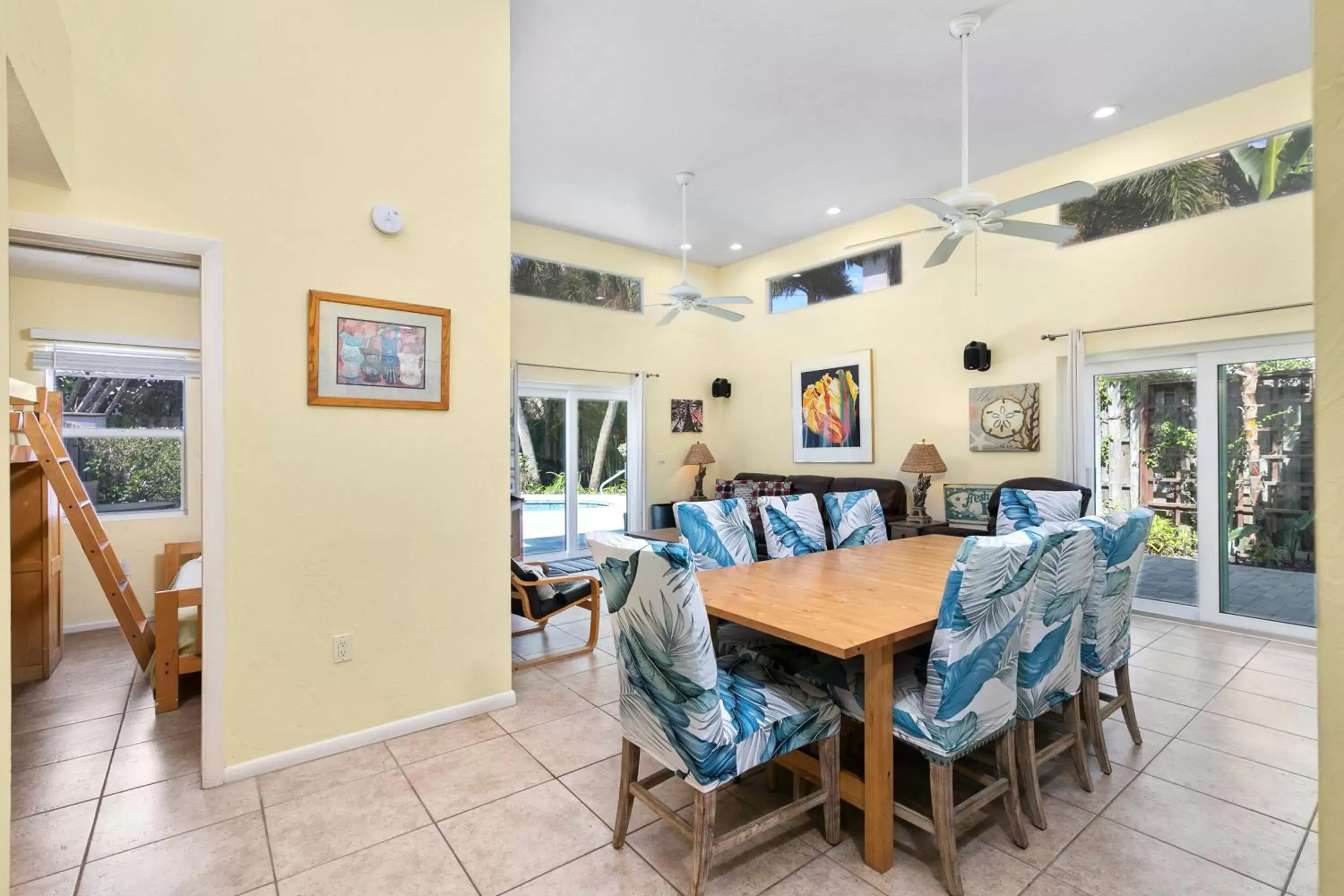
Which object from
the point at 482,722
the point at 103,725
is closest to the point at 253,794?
the point at 482,722

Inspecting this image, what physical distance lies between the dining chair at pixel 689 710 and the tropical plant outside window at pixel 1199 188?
4.43 metres

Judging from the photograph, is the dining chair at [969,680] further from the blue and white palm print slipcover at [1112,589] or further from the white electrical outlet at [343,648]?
the white electrical outlet at [343,648]

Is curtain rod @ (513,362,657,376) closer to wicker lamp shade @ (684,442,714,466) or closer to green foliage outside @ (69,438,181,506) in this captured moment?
wicker lamp shade @ (684,442,714,466)

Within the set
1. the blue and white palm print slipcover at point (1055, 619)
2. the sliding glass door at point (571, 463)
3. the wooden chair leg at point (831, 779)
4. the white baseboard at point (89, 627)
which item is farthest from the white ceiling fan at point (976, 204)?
the white baseboard at point (89, 627)

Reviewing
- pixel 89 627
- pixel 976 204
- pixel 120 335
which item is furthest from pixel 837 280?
pixel 89 627

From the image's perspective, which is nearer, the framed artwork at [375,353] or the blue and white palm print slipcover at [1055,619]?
the blue and white palm print slipcover at [1055,619]

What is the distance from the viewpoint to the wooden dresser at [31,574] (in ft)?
10.9

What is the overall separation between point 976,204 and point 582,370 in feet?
14.1

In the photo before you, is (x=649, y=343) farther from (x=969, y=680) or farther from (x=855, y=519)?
(x=969, y=680)

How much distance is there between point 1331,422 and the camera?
0.55m

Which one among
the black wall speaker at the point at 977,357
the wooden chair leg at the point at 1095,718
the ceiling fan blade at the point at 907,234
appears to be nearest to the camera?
the wooden chair leg at the point at 1095,718

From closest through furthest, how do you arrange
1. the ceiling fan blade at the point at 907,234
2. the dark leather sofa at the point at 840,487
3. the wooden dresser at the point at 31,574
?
the wooden dresser at the point at 31,574
the ceiling fan blade at the point at 907,234
the dark leather sofa at the point at 840,487

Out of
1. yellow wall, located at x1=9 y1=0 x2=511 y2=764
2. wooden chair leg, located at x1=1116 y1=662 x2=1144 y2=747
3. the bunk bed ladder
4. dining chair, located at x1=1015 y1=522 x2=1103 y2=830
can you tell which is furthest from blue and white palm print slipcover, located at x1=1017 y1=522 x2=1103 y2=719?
the bunk bed ladder

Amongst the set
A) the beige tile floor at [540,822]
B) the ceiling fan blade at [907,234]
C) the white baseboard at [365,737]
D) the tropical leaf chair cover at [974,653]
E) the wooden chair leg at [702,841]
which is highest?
the ceiling fan blade at [907,234]
